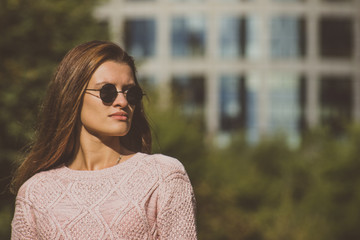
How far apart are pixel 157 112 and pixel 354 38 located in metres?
34.0

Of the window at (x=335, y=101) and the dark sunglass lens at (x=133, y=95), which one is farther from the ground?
the dark sunglass lens at (x=133, y=95)

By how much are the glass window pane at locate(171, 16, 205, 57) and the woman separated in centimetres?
5181

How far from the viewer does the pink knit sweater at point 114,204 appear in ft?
9.15

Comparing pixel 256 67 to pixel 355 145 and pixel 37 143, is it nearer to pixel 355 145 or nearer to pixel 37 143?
pixel 355 145

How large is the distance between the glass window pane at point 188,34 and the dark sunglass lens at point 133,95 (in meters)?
51.9

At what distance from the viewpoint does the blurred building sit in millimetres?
54156

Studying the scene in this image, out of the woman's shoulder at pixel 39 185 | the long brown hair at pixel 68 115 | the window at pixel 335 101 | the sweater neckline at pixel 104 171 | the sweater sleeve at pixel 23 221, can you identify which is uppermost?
the long brown hair at pixel 68 115

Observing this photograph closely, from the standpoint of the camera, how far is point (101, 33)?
1488 centimetres

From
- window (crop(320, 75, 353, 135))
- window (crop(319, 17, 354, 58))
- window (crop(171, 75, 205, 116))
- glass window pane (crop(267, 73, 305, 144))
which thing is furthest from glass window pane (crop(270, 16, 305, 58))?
window (crop(171, 75, 205, 116))

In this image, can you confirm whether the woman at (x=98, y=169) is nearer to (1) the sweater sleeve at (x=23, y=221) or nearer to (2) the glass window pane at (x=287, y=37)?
(1) the sweater sleeve at (x=23, y=221)

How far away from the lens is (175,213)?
2785mm

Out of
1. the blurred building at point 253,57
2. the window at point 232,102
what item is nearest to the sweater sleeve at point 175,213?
the blurred building at point 253,57

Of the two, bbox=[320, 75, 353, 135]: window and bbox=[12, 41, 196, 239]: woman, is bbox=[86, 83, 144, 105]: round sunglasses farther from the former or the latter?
bbox=[320, 75, 353, 135]: window

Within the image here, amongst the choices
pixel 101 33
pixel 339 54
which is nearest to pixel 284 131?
pixel 339 54
